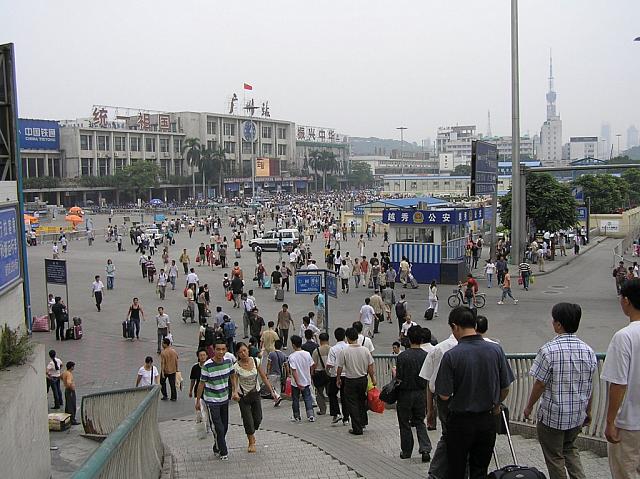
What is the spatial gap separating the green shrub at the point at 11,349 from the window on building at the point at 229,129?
121448 mm

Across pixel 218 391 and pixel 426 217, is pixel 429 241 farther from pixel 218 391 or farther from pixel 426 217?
pixel 218 391

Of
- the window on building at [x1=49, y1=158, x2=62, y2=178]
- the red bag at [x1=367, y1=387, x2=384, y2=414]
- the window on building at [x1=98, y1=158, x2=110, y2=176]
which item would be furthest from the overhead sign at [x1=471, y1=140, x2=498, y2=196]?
the window on building at [x1=98, y1=158, x2=110, y2=176]

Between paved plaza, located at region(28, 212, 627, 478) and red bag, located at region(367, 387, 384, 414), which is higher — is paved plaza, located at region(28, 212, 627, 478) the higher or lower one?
the lower one

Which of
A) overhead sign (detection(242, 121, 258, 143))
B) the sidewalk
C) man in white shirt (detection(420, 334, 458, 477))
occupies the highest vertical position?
overhead sign (detection(242, 121, 258, 143))

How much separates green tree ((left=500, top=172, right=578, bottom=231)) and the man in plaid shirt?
3710 cm

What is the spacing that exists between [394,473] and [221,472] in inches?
71.8

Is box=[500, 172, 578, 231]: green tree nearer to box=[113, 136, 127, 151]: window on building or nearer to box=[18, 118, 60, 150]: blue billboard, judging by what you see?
box=[18, 118, 60, 150]: blue billboard

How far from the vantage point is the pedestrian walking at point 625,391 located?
14.1 ft

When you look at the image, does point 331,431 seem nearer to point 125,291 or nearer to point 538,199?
point 125,291

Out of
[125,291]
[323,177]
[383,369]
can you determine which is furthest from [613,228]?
[323,177]

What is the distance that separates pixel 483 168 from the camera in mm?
31281

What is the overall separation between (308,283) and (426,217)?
10.8 m

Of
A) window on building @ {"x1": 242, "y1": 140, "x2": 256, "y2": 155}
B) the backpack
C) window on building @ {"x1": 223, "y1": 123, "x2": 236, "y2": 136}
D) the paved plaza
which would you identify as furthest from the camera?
window on building @ {"x1": 242, "y1": 140, "x2": 256, "y2": 155}

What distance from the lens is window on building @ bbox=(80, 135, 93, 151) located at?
10175 centimetres
